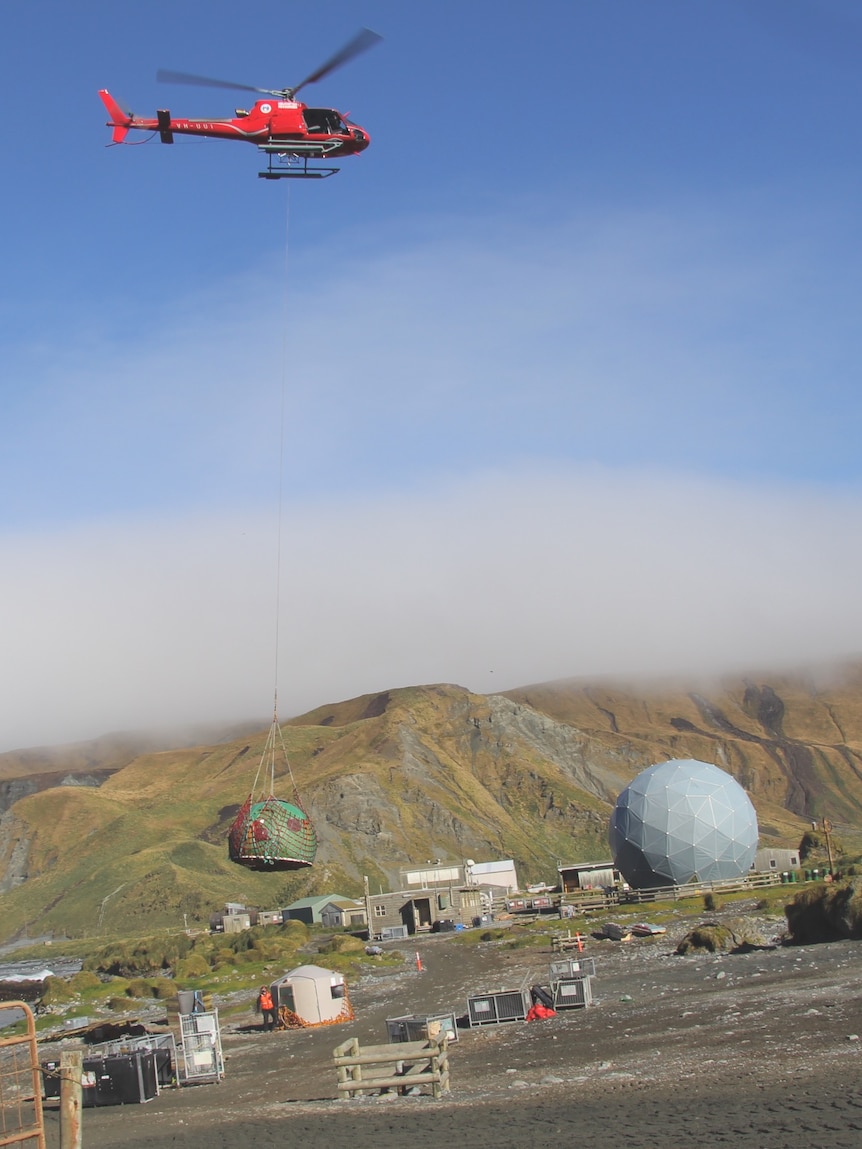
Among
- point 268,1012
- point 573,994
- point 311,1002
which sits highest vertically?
point 573,994

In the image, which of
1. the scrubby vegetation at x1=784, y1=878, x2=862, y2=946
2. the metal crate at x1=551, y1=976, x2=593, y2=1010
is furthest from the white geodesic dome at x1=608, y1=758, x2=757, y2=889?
the metal crate at x1=551, y1=976, x2=593, y2=1010

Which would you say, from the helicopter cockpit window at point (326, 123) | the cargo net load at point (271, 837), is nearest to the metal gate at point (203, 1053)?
the cargo net load at point (271, 837)

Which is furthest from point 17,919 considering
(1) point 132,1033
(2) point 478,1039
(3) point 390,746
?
(2) point 478,1039

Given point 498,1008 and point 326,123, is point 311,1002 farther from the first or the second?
point 326,123

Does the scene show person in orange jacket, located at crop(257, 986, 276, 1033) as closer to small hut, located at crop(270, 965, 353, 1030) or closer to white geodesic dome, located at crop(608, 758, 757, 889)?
small hut, located at crop(270, 965, 353, 1030)

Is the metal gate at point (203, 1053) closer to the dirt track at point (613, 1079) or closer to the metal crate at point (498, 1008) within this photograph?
the dirt track at point (613, 1079)

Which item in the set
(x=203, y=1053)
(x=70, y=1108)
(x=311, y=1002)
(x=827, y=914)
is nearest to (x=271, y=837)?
(x=203, y=1053)
